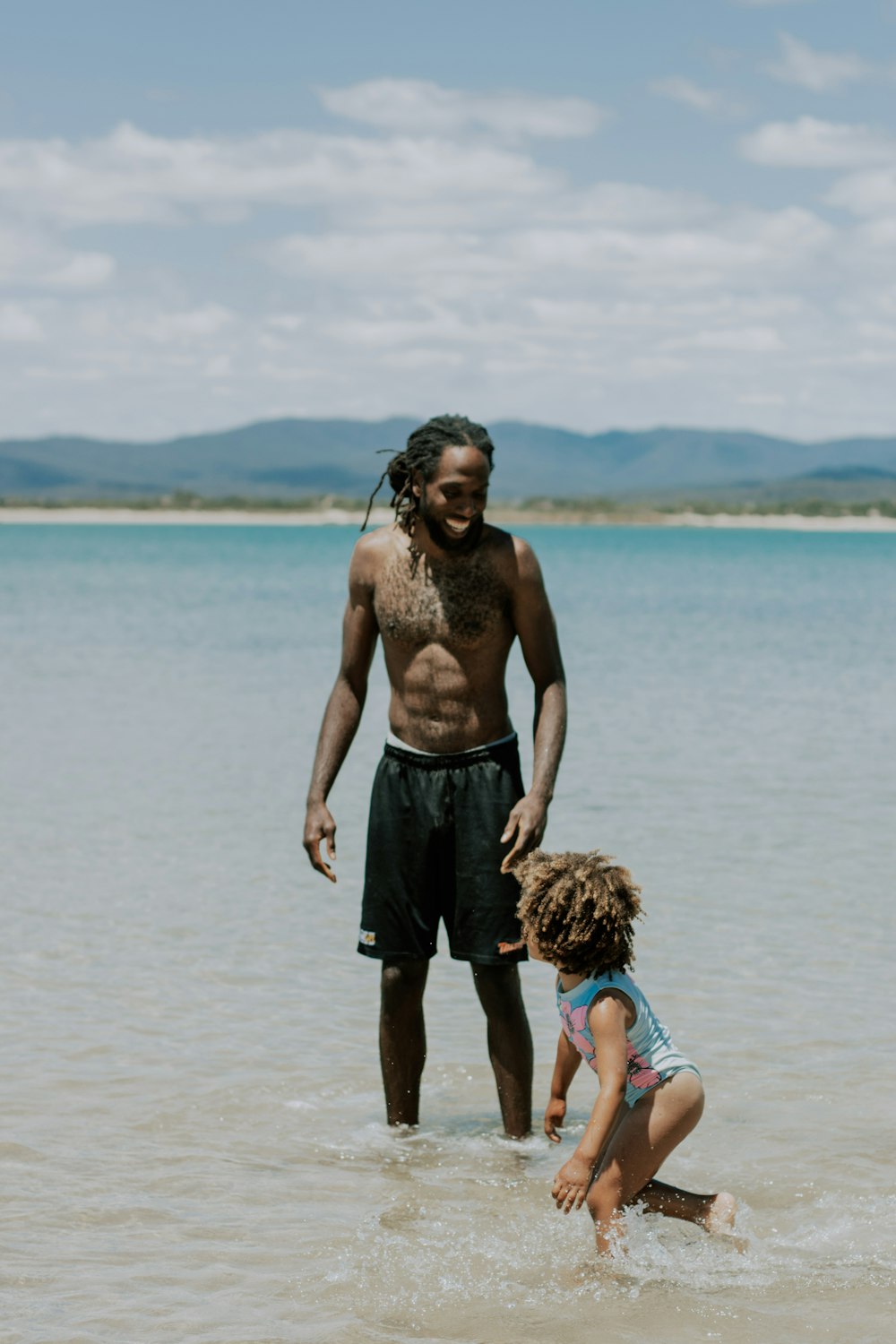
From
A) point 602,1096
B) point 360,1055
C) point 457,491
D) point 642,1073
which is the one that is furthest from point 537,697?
point 360,1055

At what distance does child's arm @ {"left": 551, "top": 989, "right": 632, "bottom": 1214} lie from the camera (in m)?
3.82

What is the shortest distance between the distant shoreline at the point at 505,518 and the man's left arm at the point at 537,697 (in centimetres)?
15875

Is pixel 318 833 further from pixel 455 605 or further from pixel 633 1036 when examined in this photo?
pixel 633 1036

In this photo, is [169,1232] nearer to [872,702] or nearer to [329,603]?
[872,702]

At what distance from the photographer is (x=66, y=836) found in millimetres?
10078

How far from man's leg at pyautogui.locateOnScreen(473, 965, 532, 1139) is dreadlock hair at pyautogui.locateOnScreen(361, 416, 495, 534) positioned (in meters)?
1.38

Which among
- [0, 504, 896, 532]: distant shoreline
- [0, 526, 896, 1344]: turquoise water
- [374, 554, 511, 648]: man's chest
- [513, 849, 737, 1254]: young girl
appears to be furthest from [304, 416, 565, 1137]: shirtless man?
[0, 504, 896, 532]: distant shoreline

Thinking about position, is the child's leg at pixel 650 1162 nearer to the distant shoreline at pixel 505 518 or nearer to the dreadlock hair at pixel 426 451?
the dreadlock hair at pixel 426 451

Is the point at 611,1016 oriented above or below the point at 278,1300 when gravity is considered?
above

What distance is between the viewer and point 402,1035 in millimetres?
5121

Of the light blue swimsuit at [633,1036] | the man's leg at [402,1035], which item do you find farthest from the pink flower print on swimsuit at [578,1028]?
the man's leg at [402,1035]

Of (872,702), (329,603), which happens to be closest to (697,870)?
(872,702)

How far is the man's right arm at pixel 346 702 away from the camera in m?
5.01

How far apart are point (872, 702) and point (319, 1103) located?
46.1ft
